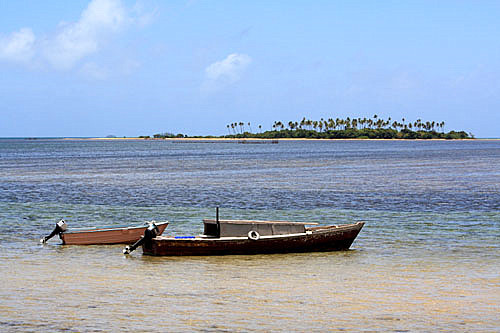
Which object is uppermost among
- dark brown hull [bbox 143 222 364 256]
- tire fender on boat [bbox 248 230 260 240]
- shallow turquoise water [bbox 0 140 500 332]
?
tire fender on boat [bbox 248 230 260 240]

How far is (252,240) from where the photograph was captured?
22.6 meters

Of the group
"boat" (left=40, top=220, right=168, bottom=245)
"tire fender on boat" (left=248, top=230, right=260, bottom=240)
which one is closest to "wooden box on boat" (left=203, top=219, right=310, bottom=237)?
"tire fender on boat" (left=248, top=230, right=260, bottom=240)

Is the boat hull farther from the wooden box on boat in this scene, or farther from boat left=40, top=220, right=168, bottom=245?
the wooden box on boat

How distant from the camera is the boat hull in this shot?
82.8 feet

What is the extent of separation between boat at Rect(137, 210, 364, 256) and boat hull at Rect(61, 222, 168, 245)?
2.41m

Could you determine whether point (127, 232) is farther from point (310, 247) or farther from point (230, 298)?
point (230, 298)

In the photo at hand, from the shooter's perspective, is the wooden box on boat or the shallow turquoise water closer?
the shallow turquoise water

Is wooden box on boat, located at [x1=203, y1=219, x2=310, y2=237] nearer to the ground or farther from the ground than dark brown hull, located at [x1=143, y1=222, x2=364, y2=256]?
farther from the ground

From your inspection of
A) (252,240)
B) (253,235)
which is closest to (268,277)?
(252,240)

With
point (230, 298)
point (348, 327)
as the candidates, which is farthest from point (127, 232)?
point (348, 327)

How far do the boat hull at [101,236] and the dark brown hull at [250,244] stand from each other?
2456 mm

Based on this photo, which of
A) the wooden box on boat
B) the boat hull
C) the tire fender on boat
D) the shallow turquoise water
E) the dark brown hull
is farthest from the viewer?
the boat hull

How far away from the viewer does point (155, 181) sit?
61812 mm

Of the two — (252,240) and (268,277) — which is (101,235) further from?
(268,277)
